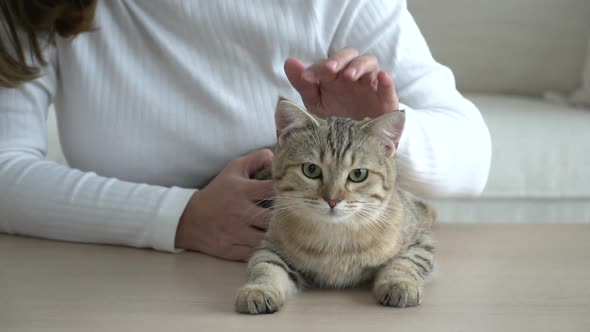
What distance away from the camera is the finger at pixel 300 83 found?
1024 millimetres

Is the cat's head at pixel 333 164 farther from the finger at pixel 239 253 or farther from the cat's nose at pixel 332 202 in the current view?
the finger at pixel 239 253

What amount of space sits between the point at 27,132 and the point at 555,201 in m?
1.55

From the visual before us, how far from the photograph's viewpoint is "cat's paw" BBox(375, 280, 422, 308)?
3.00 ft

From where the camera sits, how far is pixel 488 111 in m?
2.40

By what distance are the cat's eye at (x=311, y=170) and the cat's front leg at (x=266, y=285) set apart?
0.46 feet

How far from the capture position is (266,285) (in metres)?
0.94

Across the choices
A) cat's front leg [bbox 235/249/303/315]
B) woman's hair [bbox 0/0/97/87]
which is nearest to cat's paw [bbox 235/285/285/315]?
cat's front leg [bbox 235/249/303/315]

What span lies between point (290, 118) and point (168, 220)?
0.30 meters

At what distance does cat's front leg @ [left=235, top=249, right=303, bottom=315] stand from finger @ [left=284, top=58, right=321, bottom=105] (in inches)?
10.3

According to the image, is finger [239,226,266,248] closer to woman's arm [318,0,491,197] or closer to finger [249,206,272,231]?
finger [249,206,272,231]

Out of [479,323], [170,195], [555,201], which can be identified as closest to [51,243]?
[170,195]

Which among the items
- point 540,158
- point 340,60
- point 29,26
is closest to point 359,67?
point 340,60

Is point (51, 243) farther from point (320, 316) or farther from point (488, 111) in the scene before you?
point (488, 111)

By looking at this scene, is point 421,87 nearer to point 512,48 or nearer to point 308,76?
point 308,76
